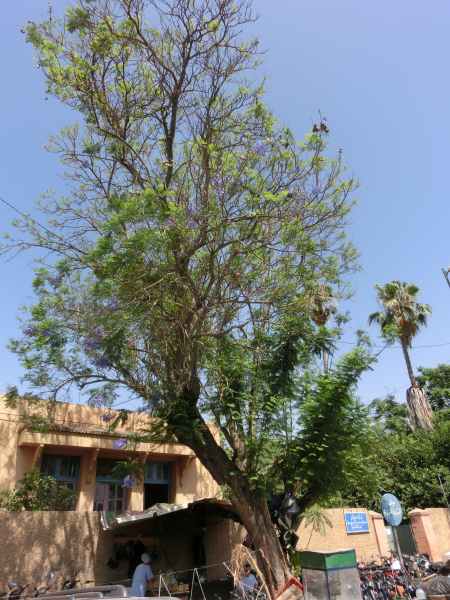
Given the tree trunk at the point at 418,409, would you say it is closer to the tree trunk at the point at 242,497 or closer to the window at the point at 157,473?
the window at the point at 157,473

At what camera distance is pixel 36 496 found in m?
Result: 13.0

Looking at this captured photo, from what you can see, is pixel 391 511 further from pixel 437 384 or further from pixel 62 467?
pixel 437 384

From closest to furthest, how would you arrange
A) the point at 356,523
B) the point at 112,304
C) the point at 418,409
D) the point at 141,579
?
the point at 112,304
the point at 141,579
the point at 356,523
the point at 418,409

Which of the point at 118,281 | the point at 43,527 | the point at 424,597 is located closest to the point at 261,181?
the point at 118,281

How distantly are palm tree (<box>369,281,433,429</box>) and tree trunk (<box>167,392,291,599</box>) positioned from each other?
62.3ft

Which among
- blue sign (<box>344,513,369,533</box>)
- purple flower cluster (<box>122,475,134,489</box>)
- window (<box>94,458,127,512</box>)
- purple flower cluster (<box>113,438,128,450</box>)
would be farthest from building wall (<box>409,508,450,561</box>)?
purple flower cluster (<box>113,438,128,450</box>)

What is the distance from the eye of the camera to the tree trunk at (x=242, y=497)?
9.63 m

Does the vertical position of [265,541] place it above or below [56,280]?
below

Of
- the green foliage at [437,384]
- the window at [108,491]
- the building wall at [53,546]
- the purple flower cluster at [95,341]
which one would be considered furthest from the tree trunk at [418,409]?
the purple flower cluster at [95,341]

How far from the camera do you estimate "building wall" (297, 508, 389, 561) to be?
1566cm

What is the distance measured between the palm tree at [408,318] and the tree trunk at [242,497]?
748 inches

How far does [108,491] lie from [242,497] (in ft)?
27.3

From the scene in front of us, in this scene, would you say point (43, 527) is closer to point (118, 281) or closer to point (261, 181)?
point (118, 281)

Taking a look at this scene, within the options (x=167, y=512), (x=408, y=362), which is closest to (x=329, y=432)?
(x=167, y=512)
